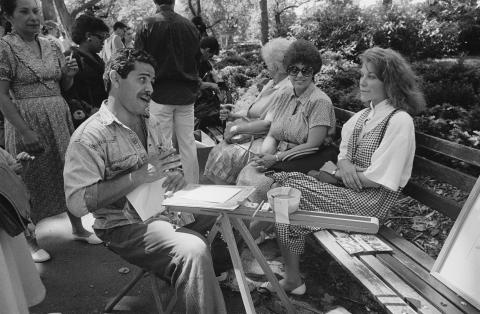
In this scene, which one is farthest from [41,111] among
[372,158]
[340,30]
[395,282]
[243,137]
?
[340,30]

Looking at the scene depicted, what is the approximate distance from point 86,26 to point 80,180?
7.78 ft

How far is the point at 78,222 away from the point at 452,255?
10.1 ft

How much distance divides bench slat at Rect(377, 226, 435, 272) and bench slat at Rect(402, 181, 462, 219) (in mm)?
290

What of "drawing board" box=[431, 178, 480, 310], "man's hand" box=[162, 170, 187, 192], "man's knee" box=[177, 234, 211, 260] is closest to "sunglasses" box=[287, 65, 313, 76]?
"man's hand" box=[162, 170, 187, 192]

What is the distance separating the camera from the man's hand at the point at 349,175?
275 centimetres

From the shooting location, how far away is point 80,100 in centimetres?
399

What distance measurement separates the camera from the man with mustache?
208 cm

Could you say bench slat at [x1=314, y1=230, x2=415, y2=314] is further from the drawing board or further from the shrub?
the shrub

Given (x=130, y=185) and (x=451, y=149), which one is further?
(x=451, y=149)

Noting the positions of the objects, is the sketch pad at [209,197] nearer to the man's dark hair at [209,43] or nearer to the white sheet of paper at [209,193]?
the white sheet of paper at [209,193]

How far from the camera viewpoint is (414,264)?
→ 2.35 metres

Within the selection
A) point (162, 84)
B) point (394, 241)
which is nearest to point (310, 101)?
point (394, 241)

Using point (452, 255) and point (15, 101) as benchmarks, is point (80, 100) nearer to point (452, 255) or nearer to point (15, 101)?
point (15, 101)

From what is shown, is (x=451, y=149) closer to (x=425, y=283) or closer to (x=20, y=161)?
(x=425, y=283)
